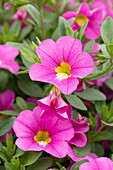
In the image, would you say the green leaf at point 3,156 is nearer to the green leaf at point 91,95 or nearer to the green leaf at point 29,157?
the green leaf at point 29,157

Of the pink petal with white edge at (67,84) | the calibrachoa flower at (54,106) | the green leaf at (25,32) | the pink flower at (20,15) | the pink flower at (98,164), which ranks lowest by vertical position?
the pink flower at (98,164)

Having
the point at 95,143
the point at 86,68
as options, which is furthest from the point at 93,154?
the point at 86,68

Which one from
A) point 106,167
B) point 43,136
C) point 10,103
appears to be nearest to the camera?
point 106,167

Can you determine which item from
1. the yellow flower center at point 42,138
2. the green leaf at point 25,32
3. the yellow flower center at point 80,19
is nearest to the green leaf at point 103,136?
the yellow flower center at point 42,138

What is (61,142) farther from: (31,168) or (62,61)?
(62,61)

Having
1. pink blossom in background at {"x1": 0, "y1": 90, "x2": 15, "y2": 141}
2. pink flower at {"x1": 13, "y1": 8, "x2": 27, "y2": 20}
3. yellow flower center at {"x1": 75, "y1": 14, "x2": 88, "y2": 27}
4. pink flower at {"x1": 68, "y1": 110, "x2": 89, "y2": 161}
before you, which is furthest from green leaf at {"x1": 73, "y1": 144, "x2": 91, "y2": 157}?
pink flower at {"x1": 13, "y1": 8, "x2": 27, "y2": 20}

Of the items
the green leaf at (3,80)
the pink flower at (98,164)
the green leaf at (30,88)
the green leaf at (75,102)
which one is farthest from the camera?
the green leaf at (3,80)
